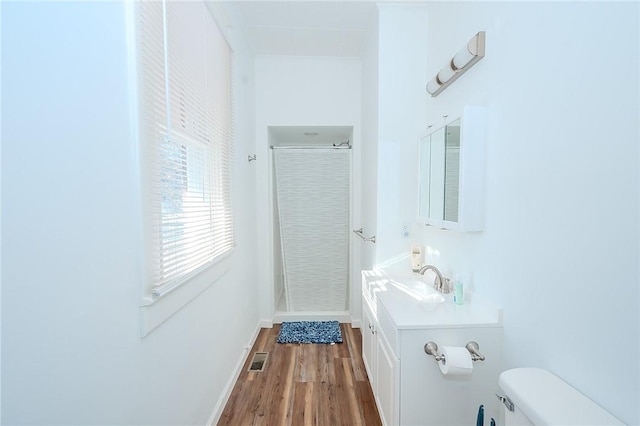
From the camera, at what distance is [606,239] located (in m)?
0.76

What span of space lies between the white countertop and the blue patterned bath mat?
3.48 feet

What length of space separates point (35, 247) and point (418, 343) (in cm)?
132

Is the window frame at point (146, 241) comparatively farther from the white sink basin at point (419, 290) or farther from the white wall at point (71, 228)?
the white sink basin at point (419, 290)

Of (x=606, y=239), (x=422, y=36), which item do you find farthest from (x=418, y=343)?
(x=422, y=36)

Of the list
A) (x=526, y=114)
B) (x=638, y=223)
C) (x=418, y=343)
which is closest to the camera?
(x=638, y=223)

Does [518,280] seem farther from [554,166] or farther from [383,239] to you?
[383,239]

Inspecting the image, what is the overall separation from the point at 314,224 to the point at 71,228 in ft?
7.30

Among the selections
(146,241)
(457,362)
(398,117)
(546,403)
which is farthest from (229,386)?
(398,117)

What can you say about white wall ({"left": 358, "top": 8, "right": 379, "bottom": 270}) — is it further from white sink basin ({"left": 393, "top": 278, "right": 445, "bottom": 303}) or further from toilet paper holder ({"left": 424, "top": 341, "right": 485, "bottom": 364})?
toilet paper holder ({"left": 424, "top": 341, "right": 485, "bottom": 364})

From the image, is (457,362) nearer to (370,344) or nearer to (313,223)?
(370,344)

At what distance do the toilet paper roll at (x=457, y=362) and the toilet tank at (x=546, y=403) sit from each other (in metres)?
0.14

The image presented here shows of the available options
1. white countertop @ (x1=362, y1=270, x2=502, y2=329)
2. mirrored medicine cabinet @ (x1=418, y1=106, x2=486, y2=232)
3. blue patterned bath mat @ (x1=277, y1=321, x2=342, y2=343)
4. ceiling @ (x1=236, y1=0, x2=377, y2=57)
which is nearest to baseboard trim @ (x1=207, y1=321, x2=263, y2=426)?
blue patterned bath mat @ (x1=277, y1=321, x2=342, y2=343)

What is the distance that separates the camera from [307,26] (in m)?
2.20

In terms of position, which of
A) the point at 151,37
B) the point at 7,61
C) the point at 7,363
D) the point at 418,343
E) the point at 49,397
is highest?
the point at 151,37
